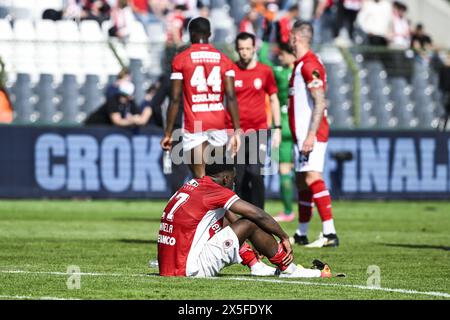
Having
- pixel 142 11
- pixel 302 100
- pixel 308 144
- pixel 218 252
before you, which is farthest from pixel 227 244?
pixel 142 11

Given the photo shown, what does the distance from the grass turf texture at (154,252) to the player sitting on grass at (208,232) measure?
24cm

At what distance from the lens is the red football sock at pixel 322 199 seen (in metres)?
14.6

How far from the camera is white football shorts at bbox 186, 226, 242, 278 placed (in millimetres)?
10508

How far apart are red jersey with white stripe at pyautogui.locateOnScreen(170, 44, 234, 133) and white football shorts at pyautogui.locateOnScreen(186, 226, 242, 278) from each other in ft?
9.39

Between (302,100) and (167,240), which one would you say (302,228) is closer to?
(302,100)

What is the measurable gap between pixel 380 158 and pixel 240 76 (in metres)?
8.49

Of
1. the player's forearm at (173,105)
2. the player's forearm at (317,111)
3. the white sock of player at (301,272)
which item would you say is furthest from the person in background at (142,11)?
the white sock of player at (301,272)

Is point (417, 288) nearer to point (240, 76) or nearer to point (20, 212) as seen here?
point (240, 76)

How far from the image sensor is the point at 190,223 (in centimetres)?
1041

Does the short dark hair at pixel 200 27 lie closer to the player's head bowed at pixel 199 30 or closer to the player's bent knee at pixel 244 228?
the player's head bowed at pixel 199 30

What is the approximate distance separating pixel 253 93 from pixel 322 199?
185 cm

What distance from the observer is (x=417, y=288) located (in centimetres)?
1026
